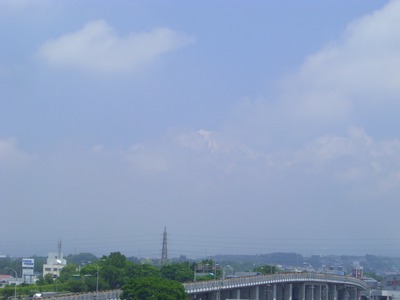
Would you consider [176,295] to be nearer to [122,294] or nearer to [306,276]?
[122,294]

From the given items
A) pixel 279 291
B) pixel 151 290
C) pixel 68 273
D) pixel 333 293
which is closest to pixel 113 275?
pixel 68 273

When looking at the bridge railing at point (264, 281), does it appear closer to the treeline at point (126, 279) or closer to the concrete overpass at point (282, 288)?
the concrete overpass at point (282, 288)

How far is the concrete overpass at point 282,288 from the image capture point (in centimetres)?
11156

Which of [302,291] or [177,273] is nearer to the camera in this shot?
[177,273]

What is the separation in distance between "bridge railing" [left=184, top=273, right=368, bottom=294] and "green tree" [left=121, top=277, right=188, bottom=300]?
1328cm

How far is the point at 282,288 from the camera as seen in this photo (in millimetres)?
137000

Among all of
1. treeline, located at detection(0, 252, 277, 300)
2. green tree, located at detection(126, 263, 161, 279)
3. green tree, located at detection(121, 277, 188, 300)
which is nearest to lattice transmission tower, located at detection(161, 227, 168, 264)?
treeline, located at detection(0, 252, 277, 300)

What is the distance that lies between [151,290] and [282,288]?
55917 mm

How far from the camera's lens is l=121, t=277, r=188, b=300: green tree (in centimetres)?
8506

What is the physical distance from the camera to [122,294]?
8825 cm

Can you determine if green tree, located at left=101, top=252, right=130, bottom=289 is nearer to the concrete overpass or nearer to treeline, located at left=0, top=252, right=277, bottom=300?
treeline, located at left=0, top=252, right=277, bottom=300

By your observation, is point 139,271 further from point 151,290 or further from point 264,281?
point 151,290

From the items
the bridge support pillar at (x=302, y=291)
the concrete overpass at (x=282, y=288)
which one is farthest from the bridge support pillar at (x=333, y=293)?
the bridge support pillar at (x=302, y=291)

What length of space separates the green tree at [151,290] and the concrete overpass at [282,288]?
1411 cm
